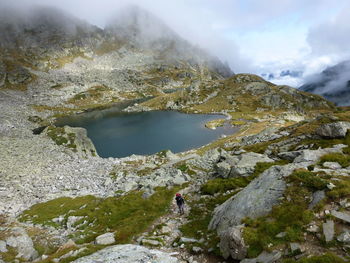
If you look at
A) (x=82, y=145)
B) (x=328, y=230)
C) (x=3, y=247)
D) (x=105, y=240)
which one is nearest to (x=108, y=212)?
(x=105, y=240)

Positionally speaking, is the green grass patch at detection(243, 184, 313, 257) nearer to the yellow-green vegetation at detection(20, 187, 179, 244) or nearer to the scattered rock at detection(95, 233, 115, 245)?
the yellow-green vegetation at detection(20, 187, 179, 244)

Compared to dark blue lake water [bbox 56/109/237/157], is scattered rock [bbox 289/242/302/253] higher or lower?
higher

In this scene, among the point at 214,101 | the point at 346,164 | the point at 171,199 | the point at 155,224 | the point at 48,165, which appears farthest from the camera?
the point at 214,101

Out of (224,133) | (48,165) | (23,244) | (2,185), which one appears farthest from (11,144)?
(224,133)

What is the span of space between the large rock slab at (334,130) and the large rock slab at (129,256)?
28.5 meters

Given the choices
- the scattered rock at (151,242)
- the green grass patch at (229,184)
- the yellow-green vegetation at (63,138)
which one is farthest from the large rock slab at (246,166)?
the yellow-green vegetation at (63,138)

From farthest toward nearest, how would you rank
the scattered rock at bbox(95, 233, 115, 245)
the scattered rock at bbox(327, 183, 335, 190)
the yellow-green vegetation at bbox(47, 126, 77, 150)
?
the yellow-green vegetation at bbox(47, 126, 77, 150)
the scattered rock at bbox(95, 233, 115, 245)
the scattered rock at bbox(327, 183, 335, 190)

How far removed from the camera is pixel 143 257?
1603cm

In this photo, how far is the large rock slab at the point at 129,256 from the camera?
15789 millimetres

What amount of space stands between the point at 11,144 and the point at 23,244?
65.6 metres

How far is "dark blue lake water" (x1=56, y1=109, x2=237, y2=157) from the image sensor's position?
95.1m

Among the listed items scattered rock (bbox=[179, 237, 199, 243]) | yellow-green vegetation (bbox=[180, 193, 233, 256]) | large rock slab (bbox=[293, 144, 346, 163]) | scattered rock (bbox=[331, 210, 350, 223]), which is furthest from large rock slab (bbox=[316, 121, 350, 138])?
scattered rock (bbox=[179, 237, 199, 243])

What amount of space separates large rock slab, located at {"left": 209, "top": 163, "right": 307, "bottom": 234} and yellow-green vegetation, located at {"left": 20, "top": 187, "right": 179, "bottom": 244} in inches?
354

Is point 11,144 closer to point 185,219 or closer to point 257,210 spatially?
point 185,219
